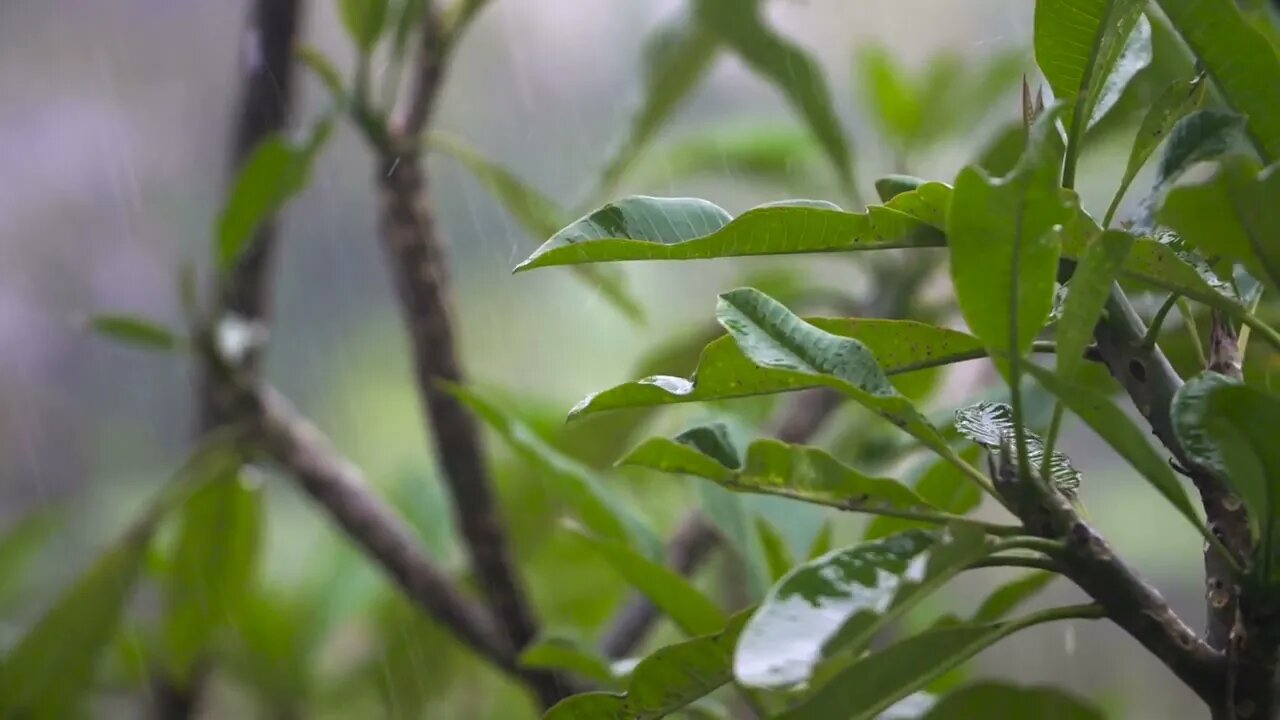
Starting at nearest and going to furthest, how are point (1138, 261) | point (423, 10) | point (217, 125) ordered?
point (1138, 261) → point (423, 10) → point (217, 125)

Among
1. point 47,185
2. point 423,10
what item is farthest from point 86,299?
point 423,10

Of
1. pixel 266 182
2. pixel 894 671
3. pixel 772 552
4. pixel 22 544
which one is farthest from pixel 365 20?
pixel 22 544

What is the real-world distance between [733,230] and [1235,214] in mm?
114

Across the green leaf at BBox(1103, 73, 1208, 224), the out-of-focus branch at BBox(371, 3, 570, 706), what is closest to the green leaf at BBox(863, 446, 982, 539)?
the green leaf at BBox(1103, 73, 1208, 224)

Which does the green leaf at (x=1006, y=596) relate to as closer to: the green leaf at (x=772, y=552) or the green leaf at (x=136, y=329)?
the green leaf at (x=772, y=552)

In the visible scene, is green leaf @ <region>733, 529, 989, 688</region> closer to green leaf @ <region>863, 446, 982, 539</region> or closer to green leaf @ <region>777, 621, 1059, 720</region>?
green leaf @ <region>777, 621, 1059, 720</region>

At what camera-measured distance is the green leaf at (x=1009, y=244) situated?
24cm

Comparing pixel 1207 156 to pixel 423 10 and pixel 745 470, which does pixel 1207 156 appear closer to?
pixel 745 470

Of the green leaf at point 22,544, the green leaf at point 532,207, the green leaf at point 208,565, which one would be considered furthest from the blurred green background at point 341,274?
the green leaf at point 532,207

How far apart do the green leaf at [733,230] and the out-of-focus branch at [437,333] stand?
1.11 ft

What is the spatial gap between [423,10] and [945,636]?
1.54ft

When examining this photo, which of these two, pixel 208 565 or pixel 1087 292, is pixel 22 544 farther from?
pixel 1087 292

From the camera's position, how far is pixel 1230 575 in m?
0.29

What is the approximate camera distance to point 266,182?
0.63m
